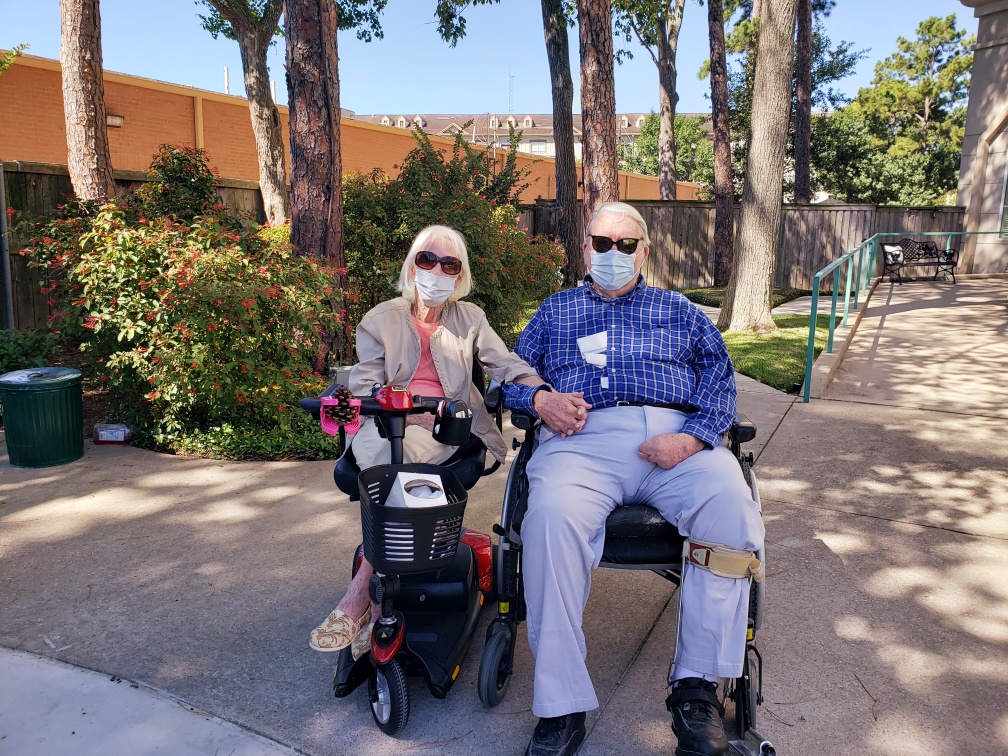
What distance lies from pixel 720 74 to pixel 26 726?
59.9 ft

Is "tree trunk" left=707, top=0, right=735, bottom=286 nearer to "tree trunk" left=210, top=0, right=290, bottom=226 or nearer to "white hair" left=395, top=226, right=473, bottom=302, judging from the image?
"tree trunk" left=210, top=0, right=290, bottom=226

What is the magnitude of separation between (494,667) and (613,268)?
159 cm

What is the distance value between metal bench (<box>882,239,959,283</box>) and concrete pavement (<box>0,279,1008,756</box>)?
11.4 metres

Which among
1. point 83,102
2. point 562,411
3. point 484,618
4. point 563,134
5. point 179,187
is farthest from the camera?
point 563,134

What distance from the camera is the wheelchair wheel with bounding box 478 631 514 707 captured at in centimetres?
264

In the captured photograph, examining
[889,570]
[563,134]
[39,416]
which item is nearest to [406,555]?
[889,570]

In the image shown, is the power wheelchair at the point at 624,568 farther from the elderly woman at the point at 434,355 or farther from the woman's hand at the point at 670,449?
the elderly woman at the point at 434,355

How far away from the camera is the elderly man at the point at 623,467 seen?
2447mm

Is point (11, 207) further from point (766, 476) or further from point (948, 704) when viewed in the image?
point (948, 704)

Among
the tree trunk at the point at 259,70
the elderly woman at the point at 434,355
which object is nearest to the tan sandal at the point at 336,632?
the elderly woman at the point at 434,355

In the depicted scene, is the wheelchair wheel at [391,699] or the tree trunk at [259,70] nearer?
the wheelchair wheel at [391,699]

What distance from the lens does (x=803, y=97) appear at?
62.6ft

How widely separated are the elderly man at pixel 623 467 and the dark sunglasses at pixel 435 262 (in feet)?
1.50

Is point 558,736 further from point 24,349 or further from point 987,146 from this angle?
point 987,146
